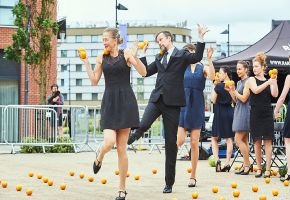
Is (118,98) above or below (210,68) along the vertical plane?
below

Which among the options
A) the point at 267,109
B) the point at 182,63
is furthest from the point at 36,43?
the point at 182,63

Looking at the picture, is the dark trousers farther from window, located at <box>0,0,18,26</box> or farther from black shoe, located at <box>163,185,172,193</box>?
window, located at <box>0,0,18,26</box>

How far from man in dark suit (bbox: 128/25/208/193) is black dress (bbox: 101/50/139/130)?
89 cm

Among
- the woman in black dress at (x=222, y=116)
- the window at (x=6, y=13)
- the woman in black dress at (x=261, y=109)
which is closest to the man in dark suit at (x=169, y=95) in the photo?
the woman in black dress at (x=261, y=109)

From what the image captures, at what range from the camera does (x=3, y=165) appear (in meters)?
15.3

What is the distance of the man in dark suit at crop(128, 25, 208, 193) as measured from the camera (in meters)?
10.2

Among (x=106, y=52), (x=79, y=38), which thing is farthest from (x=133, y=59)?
(x=79, y=38)

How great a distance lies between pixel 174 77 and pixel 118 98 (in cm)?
128

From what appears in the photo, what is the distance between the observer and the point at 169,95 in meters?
10.2

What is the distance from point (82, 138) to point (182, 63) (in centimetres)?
1111

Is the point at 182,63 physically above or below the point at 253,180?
above

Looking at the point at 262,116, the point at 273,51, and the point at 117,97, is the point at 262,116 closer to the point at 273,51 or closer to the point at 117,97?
the point at 117,97

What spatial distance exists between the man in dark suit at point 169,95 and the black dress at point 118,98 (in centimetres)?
89

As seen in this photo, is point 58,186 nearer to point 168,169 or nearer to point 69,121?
point 168,169
